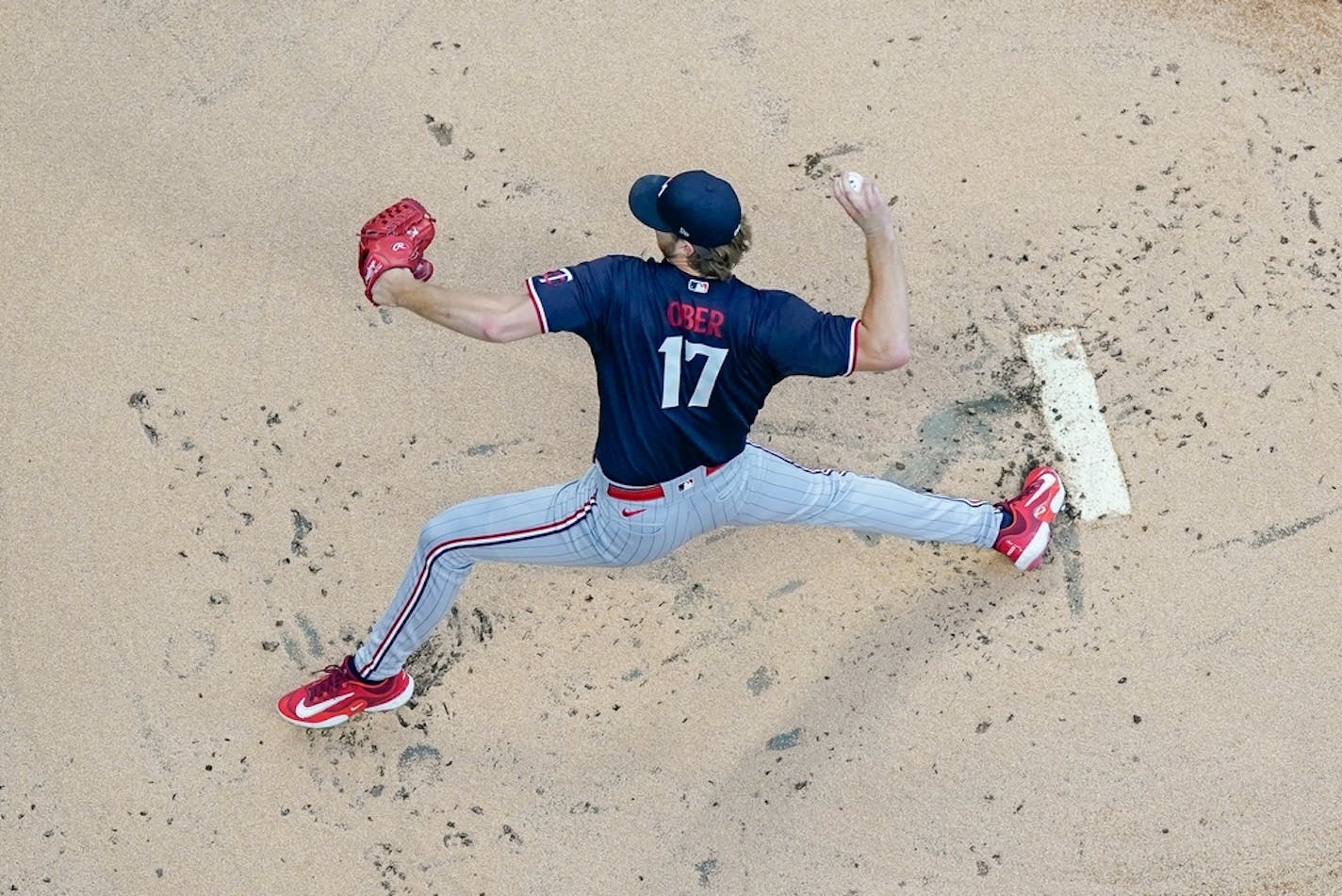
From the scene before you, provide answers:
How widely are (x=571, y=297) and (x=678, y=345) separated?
13.0 inches

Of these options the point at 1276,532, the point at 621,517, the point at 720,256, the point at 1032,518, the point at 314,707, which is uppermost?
the point at 720,256

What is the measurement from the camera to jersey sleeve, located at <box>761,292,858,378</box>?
3570 mm

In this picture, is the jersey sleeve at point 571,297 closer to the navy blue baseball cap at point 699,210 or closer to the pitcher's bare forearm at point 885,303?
the navy blue baseball cap at point 699,210

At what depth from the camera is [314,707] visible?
4.68 metres

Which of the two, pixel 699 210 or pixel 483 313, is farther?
→ pixel 483 313

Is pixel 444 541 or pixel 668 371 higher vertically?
pixel 668 371

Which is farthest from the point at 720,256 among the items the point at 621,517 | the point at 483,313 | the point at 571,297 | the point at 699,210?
the point at 621,517

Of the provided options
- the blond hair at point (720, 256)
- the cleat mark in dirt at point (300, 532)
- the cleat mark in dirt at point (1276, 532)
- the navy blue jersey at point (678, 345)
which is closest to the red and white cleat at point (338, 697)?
the cleat mark in dirt at point (300, 532)

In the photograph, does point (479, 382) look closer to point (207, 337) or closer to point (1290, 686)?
point (207, 337)

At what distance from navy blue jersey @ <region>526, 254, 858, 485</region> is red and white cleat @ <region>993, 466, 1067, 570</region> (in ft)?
4.17

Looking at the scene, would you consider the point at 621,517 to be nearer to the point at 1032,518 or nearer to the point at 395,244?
the point at 395,244

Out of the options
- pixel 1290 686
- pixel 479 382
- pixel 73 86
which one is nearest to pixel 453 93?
pixel 479 382

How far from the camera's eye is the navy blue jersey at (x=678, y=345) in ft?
11.8

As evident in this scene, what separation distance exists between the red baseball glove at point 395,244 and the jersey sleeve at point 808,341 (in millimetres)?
1055
